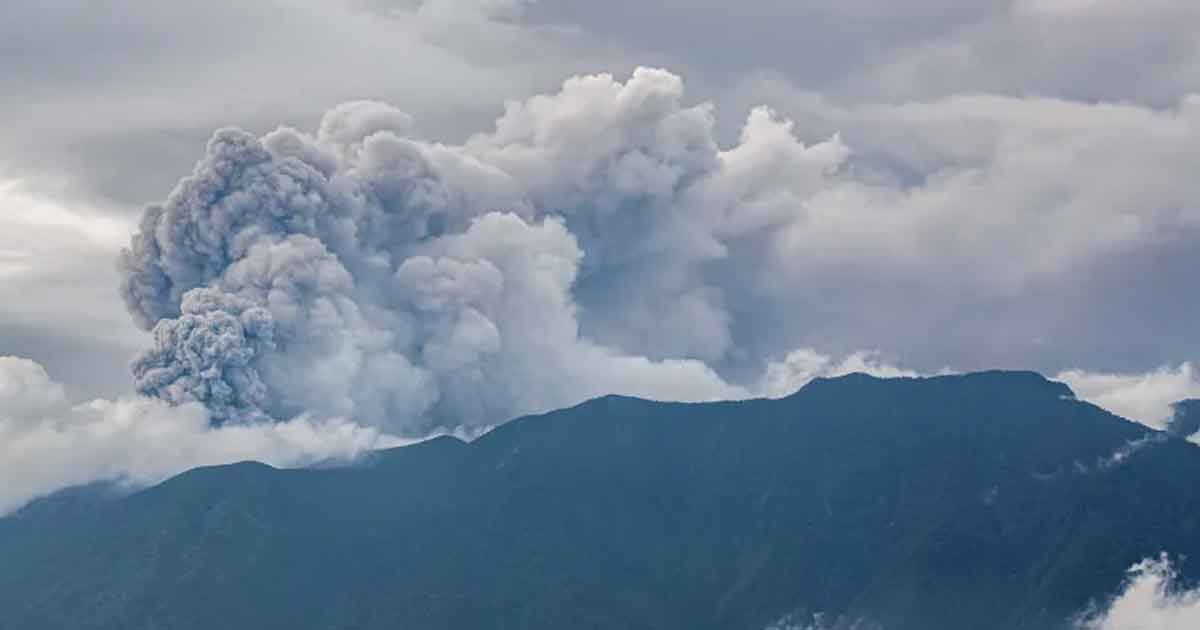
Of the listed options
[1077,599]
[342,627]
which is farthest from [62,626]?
[1077,599]

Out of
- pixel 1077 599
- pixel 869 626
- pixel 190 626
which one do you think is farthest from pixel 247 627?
pixel 1077 599

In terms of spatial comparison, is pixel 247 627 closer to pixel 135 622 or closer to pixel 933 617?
pixel 135 622

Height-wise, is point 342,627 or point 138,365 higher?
point 138,365

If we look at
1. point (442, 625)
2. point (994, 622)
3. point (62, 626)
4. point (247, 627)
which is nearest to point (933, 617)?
point (994, 622)

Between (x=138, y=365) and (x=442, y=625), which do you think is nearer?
(x=138, y=365)

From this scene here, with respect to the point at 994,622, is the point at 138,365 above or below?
above

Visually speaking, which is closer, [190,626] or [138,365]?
[138,365]

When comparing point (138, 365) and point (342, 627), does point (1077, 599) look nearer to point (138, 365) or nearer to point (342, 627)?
point (342, 627)

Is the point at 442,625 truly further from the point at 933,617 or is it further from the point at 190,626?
the point at 933,617
